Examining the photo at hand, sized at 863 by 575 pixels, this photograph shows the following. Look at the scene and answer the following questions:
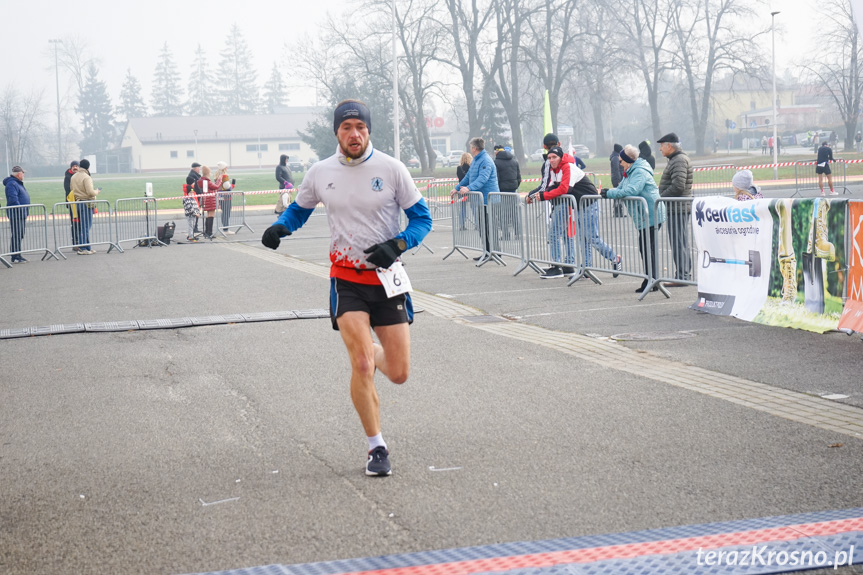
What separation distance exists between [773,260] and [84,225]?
16316 mm

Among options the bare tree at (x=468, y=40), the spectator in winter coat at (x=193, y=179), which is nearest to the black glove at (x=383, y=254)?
the spectator in winter coat at (x=193, y=179)

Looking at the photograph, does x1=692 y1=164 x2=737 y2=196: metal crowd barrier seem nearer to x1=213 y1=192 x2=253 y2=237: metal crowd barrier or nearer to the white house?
x1=213 y1=192 x2=253 y2=237: metal crowd barrier

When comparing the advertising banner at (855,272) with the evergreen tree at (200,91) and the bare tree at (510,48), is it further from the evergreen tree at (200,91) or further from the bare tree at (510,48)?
the evergreen tree at (200,91)

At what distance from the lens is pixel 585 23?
60906 millimetres

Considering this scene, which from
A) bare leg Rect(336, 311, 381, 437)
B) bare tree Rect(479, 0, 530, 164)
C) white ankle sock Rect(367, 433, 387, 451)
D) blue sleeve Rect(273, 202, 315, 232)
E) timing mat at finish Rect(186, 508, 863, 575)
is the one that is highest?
bare tree Rect(479, 0, 530, 164)

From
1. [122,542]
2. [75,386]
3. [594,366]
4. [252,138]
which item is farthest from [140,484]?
[252,138]

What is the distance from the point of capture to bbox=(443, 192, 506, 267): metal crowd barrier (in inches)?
669

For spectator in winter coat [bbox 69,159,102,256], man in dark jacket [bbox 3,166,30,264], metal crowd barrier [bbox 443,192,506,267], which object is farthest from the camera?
spectator in winter coat [bbox 69,159,102,256]

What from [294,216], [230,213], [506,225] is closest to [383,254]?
[294,216]

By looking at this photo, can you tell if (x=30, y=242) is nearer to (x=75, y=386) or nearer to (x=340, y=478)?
(x=75, y=386)

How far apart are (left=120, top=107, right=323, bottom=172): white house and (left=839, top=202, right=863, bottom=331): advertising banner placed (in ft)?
373

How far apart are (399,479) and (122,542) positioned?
143 cm

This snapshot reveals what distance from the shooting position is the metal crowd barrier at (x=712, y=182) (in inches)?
1328

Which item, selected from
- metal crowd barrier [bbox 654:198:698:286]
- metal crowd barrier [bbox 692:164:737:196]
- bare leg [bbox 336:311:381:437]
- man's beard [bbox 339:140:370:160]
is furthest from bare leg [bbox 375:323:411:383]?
metal crowd barrier [bbox 692:164:737:196]
